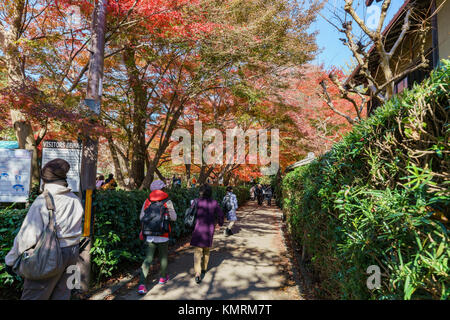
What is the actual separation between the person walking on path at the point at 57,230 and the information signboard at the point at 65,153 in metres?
2.80

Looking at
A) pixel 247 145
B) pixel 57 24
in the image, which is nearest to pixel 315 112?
pixel 247 145

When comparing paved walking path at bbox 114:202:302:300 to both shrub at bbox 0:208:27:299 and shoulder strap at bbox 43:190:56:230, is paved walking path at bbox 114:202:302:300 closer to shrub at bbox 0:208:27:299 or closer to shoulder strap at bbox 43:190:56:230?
shrub at bbox 0:208:27:299

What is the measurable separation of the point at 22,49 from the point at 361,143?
734 cm

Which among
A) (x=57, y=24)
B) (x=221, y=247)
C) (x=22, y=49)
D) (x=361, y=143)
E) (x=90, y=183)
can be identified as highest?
(x=57, y=24)

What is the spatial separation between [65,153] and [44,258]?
359 cm

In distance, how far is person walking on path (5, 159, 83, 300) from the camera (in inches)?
95.2

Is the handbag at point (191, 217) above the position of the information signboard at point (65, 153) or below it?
below

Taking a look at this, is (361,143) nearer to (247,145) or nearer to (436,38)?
(436,38)

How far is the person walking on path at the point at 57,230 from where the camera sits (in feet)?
7.93

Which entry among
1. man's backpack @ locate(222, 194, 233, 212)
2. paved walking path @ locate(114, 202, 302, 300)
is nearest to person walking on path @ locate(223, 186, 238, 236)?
man's backpack @ locate(222, 194, 233, 212)

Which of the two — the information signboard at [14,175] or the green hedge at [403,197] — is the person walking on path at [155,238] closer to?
the information signboard at [14,175]

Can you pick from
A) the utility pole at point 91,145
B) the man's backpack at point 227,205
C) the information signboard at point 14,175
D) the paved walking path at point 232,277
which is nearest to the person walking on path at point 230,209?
the man's backpack at point 227,205

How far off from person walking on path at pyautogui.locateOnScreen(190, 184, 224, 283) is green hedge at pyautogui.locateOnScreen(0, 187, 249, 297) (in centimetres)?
129

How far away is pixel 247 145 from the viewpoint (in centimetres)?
1834
